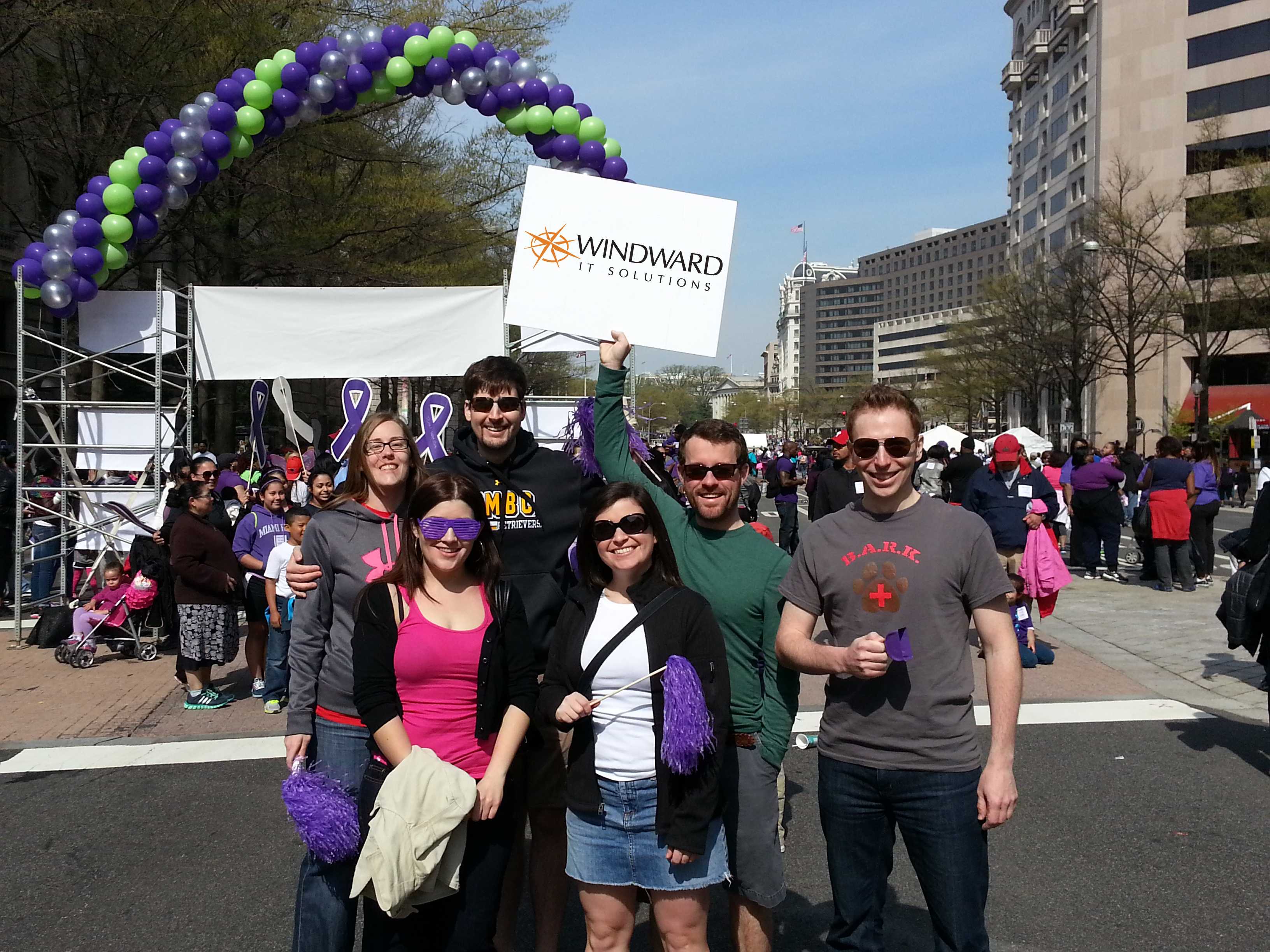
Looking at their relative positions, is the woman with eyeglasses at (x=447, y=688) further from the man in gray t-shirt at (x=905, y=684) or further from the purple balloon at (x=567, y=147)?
the purple balloon at (x=567, y=147)

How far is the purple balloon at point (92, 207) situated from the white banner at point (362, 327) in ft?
4.23

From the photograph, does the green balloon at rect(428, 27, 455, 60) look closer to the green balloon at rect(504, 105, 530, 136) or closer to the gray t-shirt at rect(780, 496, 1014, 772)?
the green balloon at rect(504, 105, 530, 136)

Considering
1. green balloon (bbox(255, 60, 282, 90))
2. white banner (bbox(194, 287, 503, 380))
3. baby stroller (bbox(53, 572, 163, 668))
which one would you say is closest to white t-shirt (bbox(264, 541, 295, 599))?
baby stroller (bbox(53, 572, 163, 668))

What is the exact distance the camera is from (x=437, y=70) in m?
10.2

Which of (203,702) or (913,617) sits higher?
(913,617)

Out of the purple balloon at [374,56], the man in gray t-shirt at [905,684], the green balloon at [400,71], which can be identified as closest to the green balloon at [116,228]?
the purple balloon at [374,56]

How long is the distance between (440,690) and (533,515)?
0.88 metres

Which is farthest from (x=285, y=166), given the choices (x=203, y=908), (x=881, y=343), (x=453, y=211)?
(x=881, y=343)

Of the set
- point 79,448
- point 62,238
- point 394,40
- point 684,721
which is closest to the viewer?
point 684,721

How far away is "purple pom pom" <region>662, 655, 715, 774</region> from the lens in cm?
274

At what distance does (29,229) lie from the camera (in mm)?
21844

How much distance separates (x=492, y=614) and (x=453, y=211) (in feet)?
62.2

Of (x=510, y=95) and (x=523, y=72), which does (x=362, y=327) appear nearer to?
(x=510, y=95)

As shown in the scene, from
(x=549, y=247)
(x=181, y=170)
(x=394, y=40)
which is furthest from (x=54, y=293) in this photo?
(x=549, y=247)
